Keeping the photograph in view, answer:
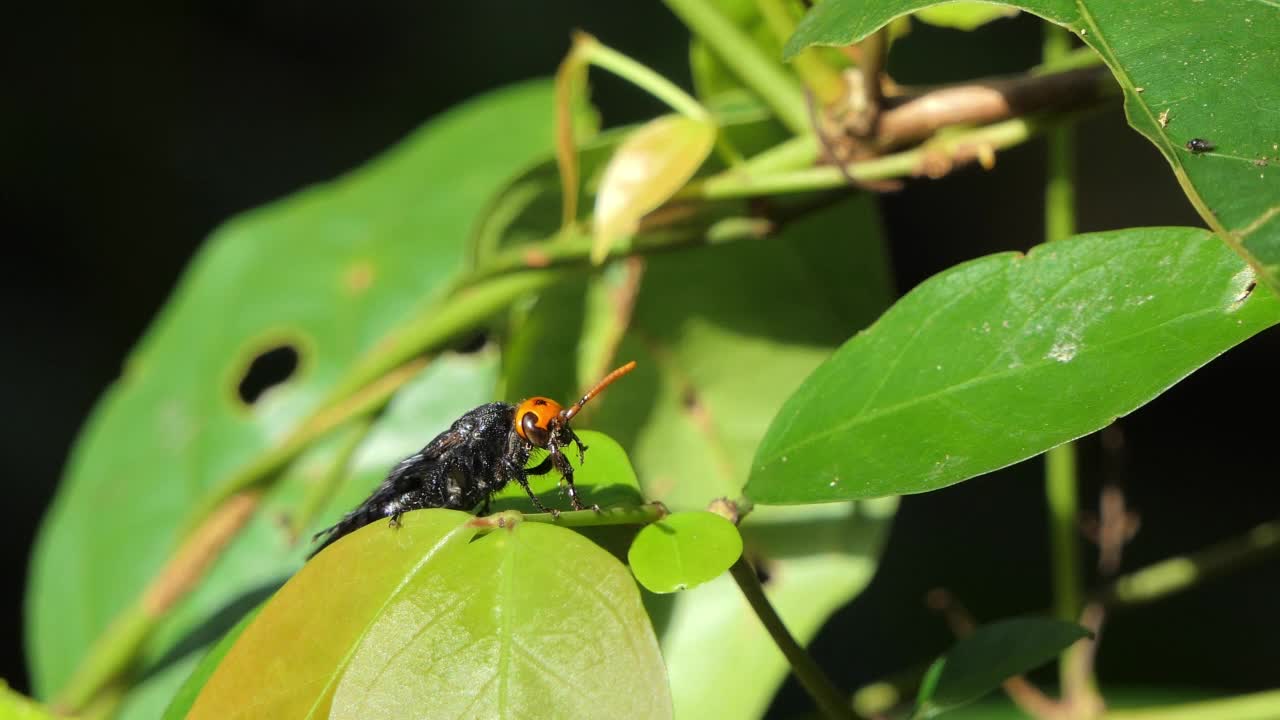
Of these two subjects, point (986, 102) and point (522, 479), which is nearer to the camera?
point (522, 479)

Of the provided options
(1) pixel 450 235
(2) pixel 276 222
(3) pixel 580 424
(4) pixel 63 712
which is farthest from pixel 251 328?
(3) pixel 580 424

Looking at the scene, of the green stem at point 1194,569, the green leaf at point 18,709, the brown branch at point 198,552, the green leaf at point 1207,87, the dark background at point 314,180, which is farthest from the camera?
the dark background at point 314,180

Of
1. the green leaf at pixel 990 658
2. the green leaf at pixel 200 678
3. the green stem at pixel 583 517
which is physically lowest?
the green leaf at pixel 990 658

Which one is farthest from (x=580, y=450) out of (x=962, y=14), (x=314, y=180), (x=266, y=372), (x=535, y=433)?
(x=314, y=180)

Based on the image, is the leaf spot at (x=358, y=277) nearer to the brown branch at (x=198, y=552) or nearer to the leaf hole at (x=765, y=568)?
the brown branch at (x=198, y=552)

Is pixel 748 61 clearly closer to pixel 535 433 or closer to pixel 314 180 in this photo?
pixel 535 433

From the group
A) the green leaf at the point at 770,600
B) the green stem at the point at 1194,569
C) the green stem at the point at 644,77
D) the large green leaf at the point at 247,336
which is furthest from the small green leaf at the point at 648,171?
the green stem at the point at 1194,569
